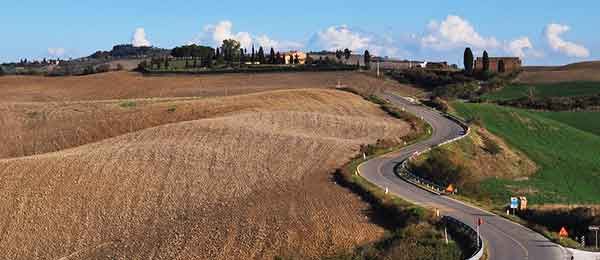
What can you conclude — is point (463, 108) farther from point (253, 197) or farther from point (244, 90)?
point (253, 197)

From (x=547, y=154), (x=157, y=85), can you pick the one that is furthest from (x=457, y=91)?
(x=547, y=154)

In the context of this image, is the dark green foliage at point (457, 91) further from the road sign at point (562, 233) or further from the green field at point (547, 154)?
the road sign at point (562, 233)

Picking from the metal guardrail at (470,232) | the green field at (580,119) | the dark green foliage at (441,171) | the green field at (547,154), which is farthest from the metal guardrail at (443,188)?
the green field at (580,119)

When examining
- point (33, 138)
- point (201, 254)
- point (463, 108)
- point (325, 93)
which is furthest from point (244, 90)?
point (201, 254)

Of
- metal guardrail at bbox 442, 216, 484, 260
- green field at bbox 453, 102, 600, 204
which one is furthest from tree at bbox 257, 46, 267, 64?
metal guardrail at bbox 442, 216, 484, 260

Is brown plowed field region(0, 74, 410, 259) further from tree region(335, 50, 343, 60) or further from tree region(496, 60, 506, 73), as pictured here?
tree region(335, 50, 343, 60)
